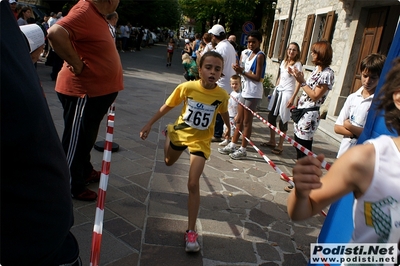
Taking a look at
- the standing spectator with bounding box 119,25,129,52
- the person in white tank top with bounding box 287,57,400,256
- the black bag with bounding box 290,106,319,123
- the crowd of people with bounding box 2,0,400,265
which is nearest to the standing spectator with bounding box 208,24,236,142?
the crowd of people with bounding box 2,0,400,265

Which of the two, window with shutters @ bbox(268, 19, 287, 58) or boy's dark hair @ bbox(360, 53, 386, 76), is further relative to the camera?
window with shutters @ bbox(268, 19, 287, 58)

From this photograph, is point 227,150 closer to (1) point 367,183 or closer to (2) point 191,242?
(2) point 191,242

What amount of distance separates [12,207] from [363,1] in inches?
382

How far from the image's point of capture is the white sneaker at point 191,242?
2838 mm

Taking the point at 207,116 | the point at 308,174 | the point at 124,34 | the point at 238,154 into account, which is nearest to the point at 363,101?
the point at 207,116

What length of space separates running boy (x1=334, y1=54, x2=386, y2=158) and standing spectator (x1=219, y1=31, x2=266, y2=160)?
227 centimetres

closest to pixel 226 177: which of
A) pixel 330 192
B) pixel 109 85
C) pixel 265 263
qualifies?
pixel 265 263

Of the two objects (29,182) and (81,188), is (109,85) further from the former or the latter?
(29,182)

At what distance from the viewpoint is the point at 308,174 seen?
48.9 inches

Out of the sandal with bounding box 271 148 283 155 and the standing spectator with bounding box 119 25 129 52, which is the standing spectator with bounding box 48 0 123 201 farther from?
the standing spectator with bounding box 119 25 129 52

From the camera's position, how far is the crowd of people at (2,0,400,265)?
1276 millimetres

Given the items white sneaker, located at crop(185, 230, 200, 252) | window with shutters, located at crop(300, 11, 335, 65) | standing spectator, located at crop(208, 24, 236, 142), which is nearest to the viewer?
white sneaker, located at crop(185, 230, 200, 252)

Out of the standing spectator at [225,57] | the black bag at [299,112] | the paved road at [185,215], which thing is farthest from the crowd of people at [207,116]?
the standing spectator at [225,57]

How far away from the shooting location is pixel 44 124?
3.35 feet
